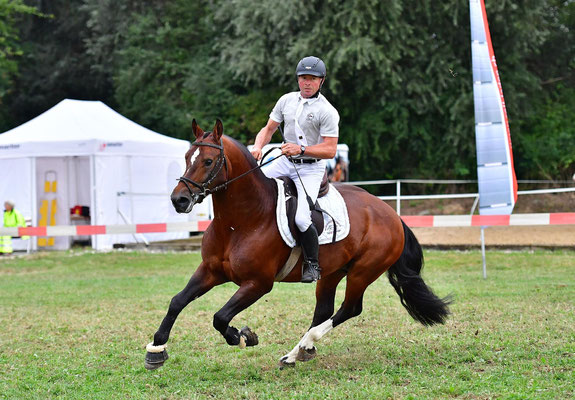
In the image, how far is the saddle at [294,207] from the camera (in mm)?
6414

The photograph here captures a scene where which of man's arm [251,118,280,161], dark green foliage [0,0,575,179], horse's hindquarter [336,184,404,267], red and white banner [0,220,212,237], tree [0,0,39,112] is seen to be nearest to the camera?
man's arm [251,118,280,161]

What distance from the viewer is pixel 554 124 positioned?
25.1m

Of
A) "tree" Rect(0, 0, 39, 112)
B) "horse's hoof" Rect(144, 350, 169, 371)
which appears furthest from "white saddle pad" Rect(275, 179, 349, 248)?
"tree" Rect(0, 0, 39, 112)

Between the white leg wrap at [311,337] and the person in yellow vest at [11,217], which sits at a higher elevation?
the person in yellow vest at [11,217]

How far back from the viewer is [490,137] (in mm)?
12094

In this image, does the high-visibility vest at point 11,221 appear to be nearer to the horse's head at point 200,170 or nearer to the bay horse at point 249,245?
the bay horse at point 249,245

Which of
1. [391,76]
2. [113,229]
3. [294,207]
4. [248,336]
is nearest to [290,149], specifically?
[294,207]

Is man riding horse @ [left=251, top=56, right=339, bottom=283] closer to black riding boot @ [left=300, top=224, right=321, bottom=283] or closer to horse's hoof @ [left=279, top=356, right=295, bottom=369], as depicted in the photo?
black riding boot @ [left=300, top=224, right=321, bottom=283]

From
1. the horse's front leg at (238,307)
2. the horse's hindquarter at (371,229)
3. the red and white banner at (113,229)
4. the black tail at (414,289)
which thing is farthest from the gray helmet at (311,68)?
the red and white banner at (113,229)

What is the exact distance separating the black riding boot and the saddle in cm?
9

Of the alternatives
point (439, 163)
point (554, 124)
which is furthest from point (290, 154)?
point (554, 124)

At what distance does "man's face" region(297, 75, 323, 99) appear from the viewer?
6.45m

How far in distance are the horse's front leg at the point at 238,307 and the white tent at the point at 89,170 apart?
14.4 m

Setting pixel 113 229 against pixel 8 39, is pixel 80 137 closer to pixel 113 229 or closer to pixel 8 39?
pixel 113 229
